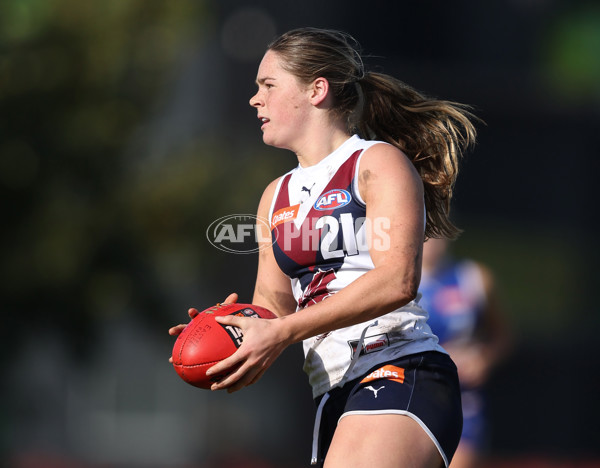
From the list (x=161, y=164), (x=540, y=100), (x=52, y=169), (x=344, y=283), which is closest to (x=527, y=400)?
(x=540, y=100)

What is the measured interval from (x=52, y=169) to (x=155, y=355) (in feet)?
21.1

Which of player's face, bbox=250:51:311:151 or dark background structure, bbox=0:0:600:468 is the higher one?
player's face, bbox=250:51:311:151

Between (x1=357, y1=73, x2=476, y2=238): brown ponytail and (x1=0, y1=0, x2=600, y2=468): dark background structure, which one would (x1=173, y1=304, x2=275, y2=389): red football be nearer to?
(x1=357, y1=73, x2=476, y2=238): brown ponytail

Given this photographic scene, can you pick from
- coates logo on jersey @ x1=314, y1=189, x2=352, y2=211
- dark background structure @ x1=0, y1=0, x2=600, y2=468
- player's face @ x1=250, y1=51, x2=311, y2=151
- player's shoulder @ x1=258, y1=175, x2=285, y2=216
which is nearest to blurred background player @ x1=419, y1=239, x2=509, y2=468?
player's shoulder @ x1=258, y1=175, x2=285, y2=216

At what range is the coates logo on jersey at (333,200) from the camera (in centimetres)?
330

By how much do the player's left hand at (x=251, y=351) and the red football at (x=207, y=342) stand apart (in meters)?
0.08

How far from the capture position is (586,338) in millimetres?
17297

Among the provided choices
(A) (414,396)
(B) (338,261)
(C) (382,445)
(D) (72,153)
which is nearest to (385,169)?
(B) (338,261)

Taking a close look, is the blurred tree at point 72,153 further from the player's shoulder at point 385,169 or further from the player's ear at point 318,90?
the player's shoulder at point 385,169

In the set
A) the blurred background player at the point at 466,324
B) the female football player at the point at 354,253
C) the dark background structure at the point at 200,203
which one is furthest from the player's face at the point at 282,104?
the dark background structure at the point at 200,203

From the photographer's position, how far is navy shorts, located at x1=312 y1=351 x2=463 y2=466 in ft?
10.2

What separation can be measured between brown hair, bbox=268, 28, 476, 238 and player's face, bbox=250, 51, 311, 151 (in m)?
0.09

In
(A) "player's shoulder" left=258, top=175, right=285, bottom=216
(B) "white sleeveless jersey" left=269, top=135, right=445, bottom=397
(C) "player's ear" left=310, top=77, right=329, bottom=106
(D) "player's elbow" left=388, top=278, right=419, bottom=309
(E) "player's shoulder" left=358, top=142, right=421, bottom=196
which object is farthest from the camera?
(A) "player's shoulder" left=258, top=175, right=285, bottom=216

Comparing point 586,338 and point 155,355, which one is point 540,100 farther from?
point 155,355
